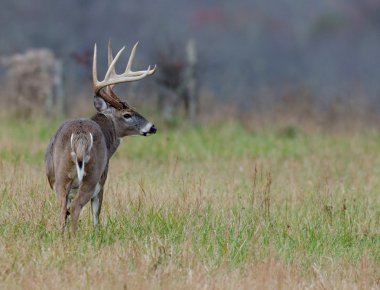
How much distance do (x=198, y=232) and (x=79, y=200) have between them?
0.96m

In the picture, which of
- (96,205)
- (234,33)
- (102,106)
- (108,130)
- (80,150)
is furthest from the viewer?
(234,33)

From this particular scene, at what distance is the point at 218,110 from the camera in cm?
2272

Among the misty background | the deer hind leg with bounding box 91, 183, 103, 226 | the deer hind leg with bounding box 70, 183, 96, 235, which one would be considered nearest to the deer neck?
the deer hind leg with bounding box 91, 183, 103, 226

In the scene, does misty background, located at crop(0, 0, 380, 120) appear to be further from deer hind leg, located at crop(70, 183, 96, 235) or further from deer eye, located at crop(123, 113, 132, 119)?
deer hind leg, located at crop(70, 183, 96, 235)

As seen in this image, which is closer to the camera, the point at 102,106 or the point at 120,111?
the point at 102,106

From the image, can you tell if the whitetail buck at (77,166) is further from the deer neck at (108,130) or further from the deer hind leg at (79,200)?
the deer neck at (108,130)

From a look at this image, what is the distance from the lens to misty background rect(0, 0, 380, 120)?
3703 cm

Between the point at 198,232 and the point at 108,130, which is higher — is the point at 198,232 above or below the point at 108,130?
below

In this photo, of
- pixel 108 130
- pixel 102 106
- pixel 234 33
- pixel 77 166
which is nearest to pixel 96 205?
pixel 77 166

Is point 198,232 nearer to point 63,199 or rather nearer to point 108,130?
point 63,199

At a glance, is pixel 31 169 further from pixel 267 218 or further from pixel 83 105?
pixel 83 105

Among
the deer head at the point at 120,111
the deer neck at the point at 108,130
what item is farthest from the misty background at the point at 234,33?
the deer neck at the point at 108,130

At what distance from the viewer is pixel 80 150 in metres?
7.87

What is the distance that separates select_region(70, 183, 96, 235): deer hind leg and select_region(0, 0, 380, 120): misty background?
25.2m
